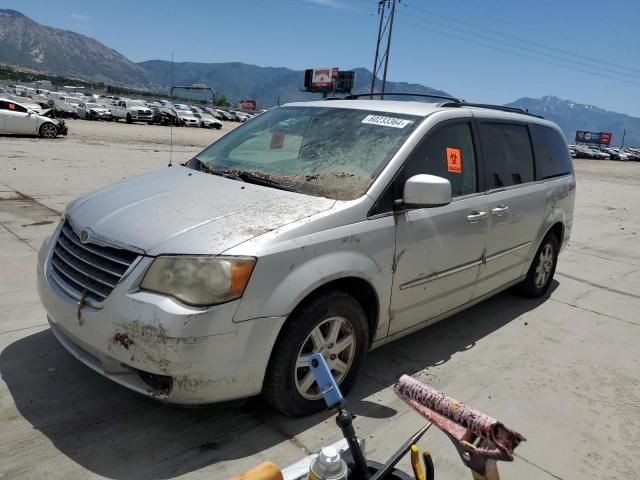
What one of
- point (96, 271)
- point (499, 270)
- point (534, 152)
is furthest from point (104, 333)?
point (534, 152)

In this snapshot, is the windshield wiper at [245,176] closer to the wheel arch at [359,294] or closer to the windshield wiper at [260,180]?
the windshield wiper at [260,180]

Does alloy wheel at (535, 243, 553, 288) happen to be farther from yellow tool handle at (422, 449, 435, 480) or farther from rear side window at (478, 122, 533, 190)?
yellow tool handle at (422, 449, 435, 480)

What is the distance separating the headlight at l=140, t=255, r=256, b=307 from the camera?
2387 millimetres

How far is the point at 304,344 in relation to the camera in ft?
8.98

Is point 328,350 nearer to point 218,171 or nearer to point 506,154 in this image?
point 218,171

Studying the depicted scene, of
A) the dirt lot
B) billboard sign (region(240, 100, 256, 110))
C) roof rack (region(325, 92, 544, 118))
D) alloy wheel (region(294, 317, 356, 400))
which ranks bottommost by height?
the dirt lot

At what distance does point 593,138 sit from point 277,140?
146 metres

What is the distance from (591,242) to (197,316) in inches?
313

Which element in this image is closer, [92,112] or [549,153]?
[549,153]

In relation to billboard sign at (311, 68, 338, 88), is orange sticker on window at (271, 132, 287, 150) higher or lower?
lower

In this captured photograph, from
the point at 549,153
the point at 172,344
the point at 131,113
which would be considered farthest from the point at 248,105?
the point at 172,344

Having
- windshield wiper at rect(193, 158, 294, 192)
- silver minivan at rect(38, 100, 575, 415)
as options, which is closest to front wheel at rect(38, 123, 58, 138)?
silver minivan at rect(38, 100, 575, 415)

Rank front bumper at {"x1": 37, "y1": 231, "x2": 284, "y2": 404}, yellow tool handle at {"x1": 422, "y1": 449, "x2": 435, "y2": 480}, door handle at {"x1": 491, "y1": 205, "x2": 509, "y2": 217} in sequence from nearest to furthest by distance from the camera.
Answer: yellow tool handle at {"x1": 422, "y1": 449, "x2": 435, "y2": 480} < front bumper at {"x1": 37, "y1": 231, "x2": 284, "y2": 404} < door handle at {"x1": 491, "y1": 205, "x2": 509, "y2": 217}

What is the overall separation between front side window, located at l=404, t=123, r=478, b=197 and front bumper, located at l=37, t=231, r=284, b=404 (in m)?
1.45
